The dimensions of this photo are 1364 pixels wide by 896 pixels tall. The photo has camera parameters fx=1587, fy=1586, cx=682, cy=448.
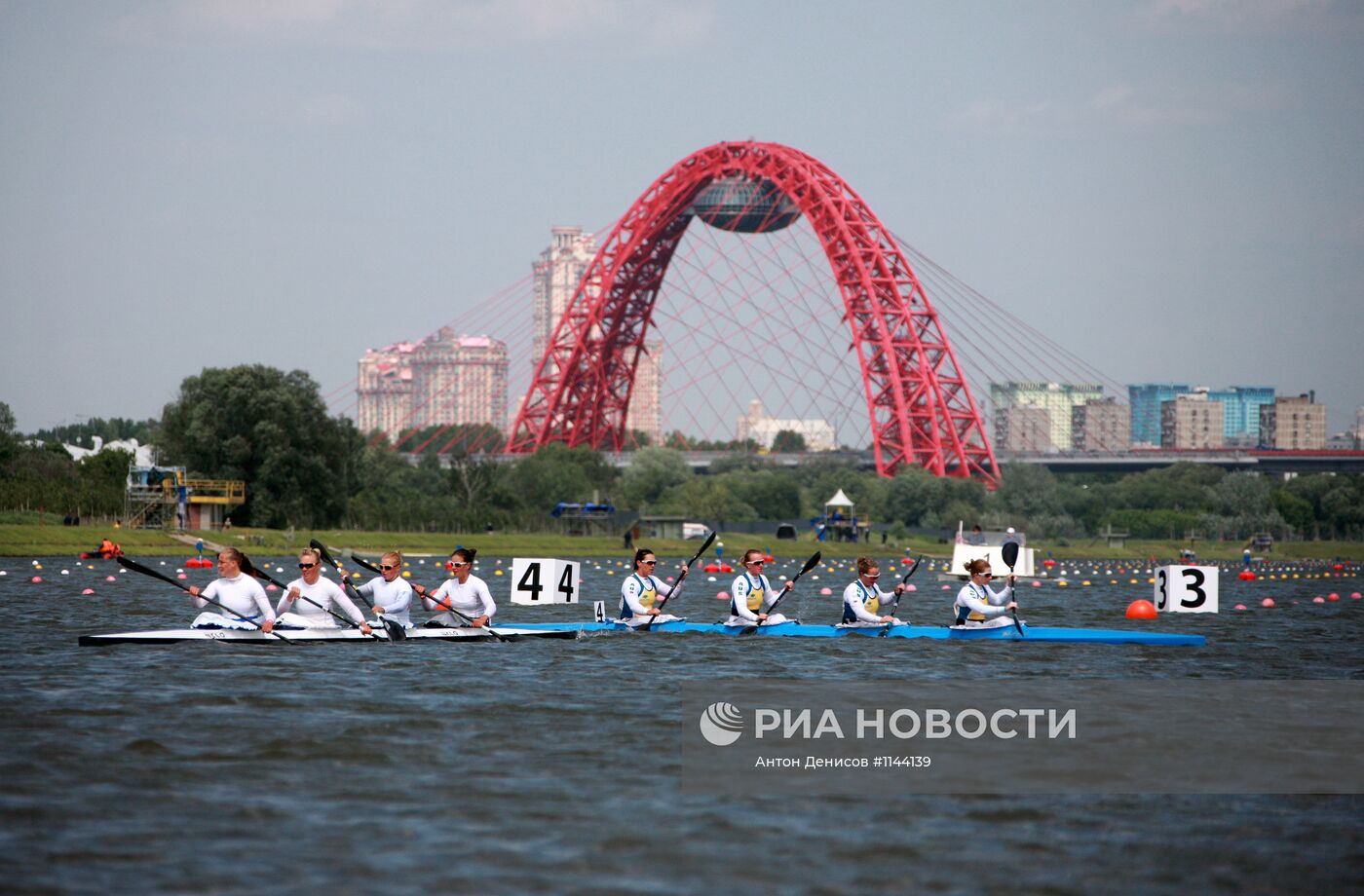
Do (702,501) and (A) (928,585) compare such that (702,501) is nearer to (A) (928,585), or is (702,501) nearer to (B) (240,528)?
(B) (240,528)

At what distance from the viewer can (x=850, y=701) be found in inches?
758

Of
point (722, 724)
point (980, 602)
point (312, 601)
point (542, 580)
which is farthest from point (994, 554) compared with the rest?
point (722, 724)

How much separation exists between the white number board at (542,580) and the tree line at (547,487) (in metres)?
41.7

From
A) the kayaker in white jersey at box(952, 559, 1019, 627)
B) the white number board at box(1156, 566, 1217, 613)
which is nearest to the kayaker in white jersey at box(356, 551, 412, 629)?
the kayaker in white jersey at box(952, 559, 1019, 627)

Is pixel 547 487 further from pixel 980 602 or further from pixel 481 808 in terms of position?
pixel 481 808

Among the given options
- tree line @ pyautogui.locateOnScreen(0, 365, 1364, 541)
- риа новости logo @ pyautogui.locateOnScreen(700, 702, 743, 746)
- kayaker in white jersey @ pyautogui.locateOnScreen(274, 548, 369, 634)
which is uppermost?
tree line @ pyautogui.locateOnScreen(0, 365, 1364, 541)

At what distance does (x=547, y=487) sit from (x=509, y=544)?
20821 millimetres

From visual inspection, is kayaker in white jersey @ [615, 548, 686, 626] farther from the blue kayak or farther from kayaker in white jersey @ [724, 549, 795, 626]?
kayaker in white jersey @ [724, 549, 795, 626]

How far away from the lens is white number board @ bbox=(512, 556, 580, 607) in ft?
111

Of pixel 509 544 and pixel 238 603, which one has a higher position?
pixel 509 544

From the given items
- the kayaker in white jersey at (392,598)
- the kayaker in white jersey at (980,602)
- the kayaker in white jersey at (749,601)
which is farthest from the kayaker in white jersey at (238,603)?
the kayaker in white jersey at (980,602)

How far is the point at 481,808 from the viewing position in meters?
12.5

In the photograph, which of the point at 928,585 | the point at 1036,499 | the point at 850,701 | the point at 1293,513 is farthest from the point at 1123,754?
the point at 1293,513

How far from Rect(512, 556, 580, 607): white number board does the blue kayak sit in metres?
5.56
